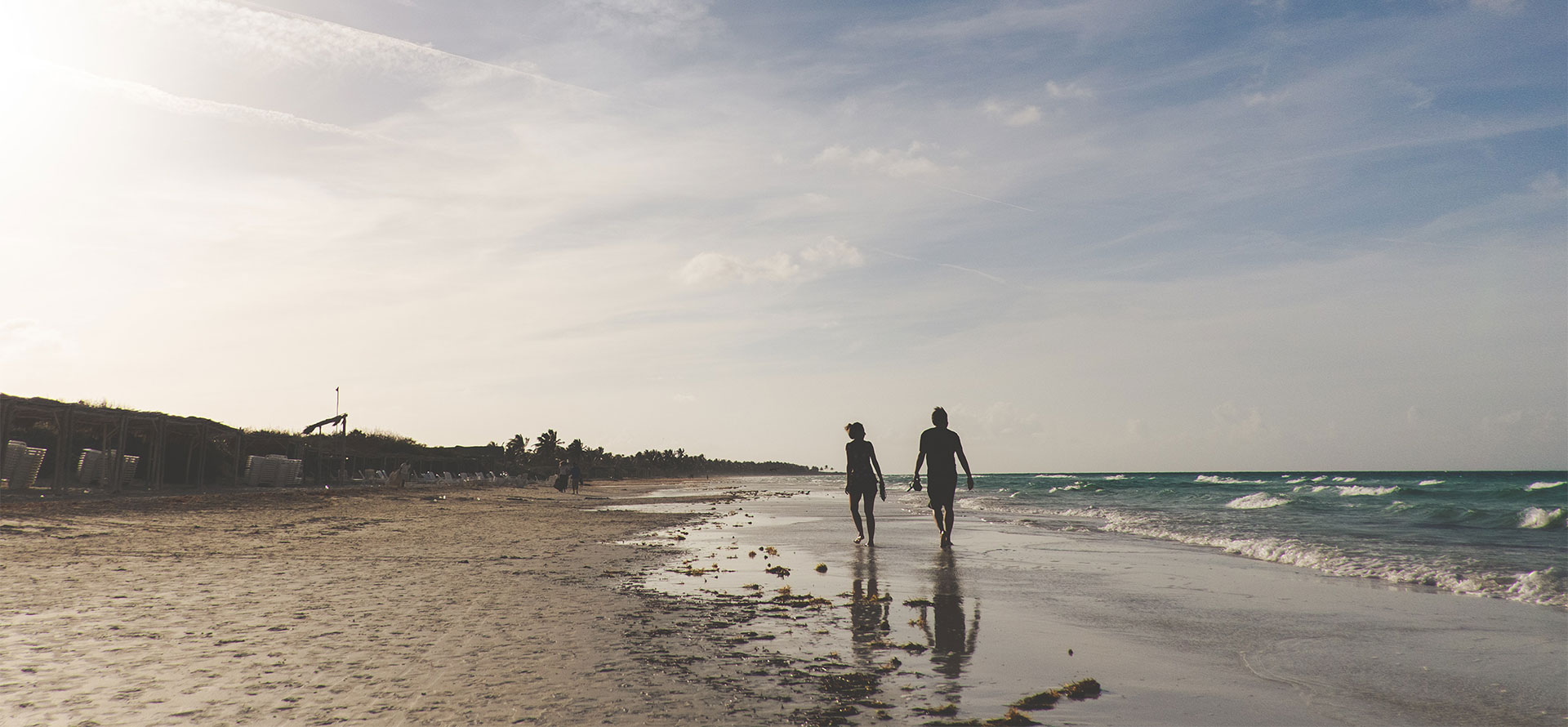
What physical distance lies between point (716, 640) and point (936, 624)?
1841mm

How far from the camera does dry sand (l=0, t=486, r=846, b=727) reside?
399cm

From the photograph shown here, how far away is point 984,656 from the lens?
214 inches

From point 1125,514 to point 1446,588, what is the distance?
15930 mm

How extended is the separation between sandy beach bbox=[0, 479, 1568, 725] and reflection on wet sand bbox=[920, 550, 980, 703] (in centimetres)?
3

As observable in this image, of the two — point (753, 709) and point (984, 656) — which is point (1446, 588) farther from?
point (753, 709)

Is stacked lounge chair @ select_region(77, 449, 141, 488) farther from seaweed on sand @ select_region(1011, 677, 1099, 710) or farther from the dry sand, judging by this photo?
seaweed on sand @ select_region(1011, 677, 1099, 710)

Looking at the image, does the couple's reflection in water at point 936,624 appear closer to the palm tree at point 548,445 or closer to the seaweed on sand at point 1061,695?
the seaweed on sand at point 1061,695

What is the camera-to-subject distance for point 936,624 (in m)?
6.55

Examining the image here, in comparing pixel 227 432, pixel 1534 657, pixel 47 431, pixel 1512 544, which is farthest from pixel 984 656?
pixel 47 431

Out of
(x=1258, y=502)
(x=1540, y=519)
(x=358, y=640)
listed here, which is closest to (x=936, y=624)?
(x=358, y=640)

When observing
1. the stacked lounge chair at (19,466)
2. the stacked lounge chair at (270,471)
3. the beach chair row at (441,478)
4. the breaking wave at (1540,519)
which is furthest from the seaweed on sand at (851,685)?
the beach chair row at (441,478)

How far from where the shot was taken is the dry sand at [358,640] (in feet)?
13.1

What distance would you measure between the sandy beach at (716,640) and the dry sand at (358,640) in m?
0.03

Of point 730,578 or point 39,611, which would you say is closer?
point 39,611
